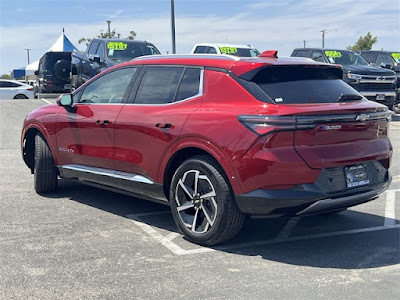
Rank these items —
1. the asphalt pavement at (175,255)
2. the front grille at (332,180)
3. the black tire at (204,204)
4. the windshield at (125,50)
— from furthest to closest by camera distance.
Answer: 1. the windshield at (125,50)
2. the black tire at (204,204)
3. the front grille at (332,180)
4. the asphalt pavement at (175,255)

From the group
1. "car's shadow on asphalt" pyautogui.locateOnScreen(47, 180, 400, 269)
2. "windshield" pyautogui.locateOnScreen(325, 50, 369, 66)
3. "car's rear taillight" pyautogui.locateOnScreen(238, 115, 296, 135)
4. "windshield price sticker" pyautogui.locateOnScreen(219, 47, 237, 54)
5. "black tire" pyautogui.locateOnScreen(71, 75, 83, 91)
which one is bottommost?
"car's shadow on asphalt" pyautogui.locateOnScreen(47, 180, 400, 269)

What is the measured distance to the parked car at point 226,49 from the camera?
16.8 meters

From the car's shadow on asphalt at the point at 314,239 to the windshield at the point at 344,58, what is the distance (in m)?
11.0

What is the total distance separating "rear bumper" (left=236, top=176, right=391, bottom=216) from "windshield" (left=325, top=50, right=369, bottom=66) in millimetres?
12353

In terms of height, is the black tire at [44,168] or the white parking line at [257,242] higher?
the black tire at [44,168]

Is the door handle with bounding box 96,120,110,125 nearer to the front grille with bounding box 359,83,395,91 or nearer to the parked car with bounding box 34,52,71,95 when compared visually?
the front grille with bounding box 359,83,395,91

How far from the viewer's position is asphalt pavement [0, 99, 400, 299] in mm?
3666

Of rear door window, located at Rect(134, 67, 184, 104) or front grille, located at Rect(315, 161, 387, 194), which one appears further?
rear door window, located at Rect(134, 67, 184, 104)

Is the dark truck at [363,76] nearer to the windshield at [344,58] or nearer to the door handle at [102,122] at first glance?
the windshield at [344,58]

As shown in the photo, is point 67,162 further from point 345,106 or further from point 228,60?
point 345,106

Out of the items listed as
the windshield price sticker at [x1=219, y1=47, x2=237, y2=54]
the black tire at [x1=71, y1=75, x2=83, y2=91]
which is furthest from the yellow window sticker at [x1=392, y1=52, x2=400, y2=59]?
the black tire at [x1=71, y1=75, x2=83, y2=91]

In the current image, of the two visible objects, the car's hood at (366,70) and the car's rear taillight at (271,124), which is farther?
the car's hood at (366,70)

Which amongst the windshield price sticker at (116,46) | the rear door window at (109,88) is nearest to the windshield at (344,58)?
the windshield price sticker at (116,46)

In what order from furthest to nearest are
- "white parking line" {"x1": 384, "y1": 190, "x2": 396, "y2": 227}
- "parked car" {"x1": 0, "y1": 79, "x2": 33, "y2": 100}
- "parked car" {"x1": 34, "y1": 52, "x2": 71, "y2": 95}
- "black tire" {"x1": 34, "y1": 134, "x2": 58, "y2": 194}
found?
"parked car" {"x1": 0, "y1": 79, "x2": 33, "y2": 100} < "parked car" {"x1": 34, "y1": 52, "x2": 71, "y2": 95} < "black tire" {"x1": 34, "y1": 134, "x2": 58, "y2": 194} < "white parking line" {"x1": 384, "y1": 190, "x2": 396, "y2": 227}
